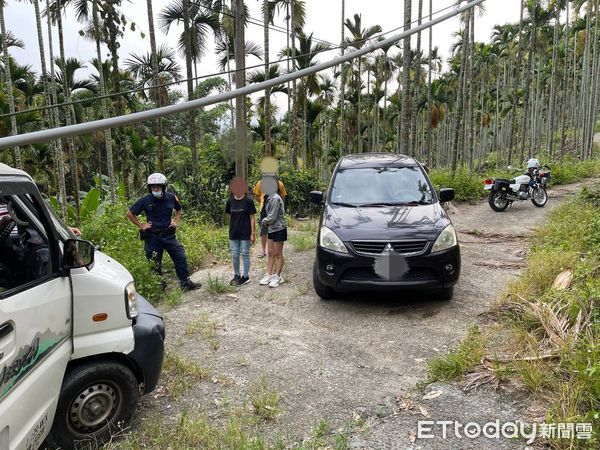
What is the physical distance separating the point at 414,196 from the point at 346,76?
2298 cm

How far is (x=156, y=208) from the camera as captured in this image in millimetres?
6203

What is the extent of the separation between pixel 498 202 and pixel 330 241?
9166 mm

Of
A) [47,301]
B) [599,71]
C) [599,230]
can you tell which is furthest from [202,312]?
[599,71]

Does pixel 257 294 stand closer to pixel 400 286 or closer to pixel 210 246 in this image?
pixel 400 286

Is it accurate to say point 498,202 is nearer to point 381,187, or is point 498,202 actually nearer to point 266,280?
point 381,187

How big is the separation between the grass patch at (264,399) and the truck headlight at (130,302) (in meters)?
1.18

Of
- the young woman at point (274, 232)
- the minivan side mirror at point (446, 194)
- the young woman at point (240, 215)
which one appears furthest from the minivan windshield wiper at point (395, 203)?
the young woman at point (240, 215)

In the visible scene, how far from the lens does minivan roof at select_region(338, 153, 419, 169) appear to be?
6.75 meters

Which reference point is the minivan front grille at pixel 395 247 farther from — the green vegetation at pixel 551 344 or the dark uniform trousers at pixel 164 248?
the dark uniform trousers at pixel 164 248

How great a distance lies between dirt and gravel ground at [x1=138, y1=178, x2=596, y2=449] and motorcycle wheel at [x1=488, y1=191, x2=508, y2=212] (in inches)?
226

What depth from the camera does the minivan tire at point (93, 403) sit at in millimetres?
2846

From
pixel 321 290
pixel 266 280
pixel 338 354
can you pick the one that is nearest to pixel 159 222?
pixel 266 280

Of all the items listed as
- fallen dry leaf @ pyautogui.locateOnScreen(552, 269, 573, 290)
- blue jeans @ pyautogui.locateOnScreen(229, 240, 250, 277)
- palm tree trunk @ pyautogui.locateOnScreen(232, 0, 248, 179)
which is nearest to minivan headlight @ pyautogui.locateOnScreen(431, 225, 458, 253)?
fallen dry leaf @ pyautogui.locateOnScreen(552, 269, 573, 290)

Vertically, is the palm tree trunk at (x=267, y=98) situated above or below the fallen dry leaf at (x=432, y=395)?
above
